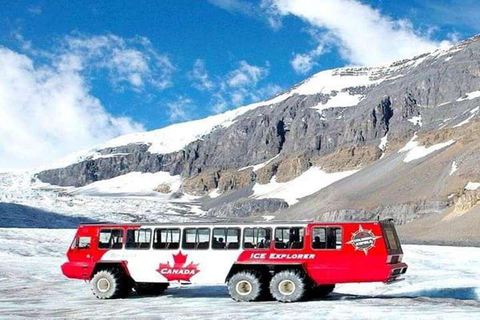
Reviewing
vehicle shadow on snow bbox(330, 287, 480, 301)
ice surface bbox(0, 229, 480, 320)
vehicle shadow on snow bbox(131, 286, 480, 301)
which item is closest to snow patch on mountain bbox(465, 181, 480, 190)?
ice surface bbox(0, 229, 480, 320)

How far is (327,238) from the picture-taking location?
21.3 m

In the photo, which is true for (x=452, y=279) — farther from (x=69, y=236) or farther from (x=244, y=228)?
(x=69, y=236)

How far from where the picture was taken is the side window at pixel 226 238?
22.2 metres

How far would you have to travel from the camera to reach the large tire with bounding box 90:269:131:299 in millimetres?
23469

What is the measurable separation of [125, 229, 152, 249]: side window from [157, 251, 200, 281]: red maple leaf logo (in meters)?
1.17

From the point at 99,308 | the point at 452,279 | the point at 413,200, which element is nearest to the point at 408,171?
the point at 413,200

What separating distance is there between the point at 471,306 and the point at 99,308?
11847 mm

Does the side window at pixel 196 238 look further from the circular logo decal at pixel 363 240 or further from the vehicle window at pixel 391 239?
the vehicle window at pixel 391 239

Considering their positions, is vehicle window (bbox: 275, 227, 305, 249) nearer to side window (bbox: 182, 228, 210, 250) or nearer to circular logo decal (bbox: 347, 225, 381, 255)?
circular logo decal (bbox: 347, 225, 381, 255)

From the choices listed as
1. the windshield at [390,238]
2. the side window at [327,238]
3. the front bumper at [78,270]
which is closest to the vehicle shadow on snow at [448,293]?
the windshield at [390,238]

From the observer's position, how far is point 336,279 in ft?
68.4

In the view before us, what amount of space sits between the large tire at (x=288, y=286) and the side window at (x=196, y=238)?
2.97 meters

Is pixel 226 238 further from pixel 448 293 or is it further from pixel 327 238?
pixel 448 293

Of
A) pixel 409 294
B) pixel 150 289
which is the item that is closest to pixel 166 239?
pixel 150 289
